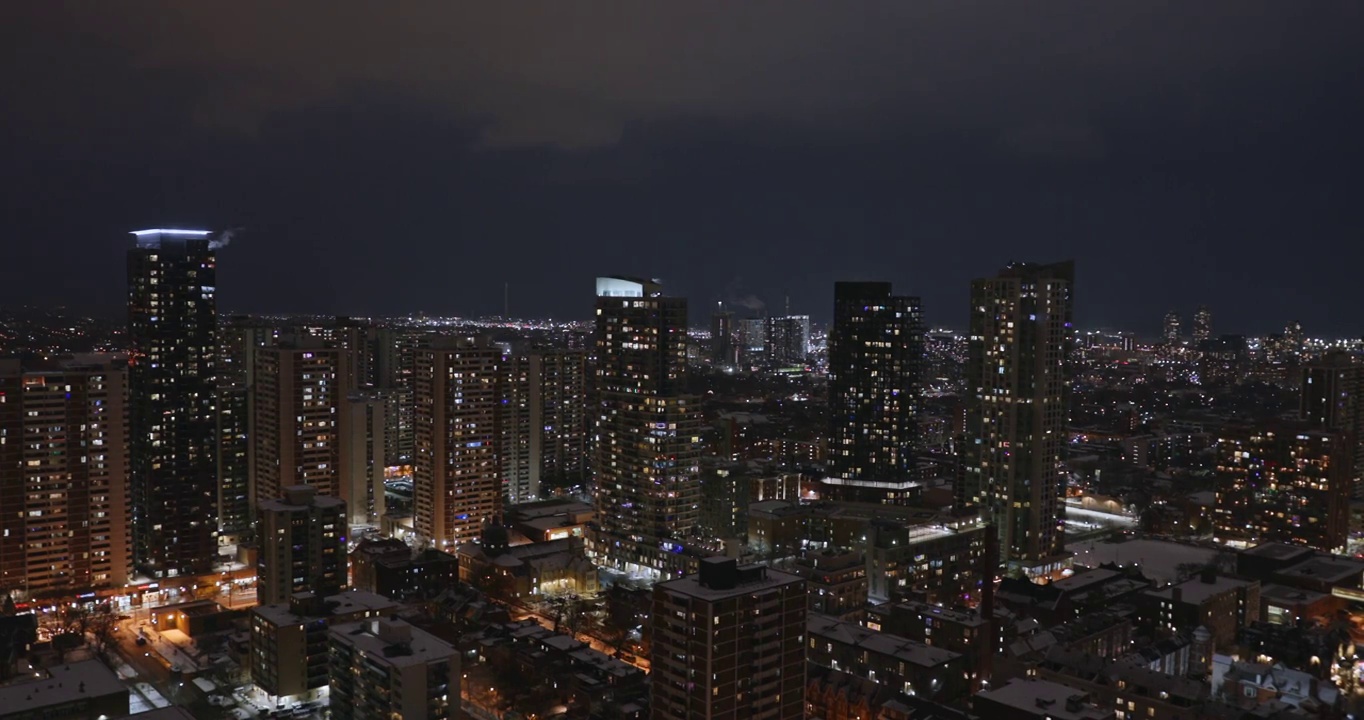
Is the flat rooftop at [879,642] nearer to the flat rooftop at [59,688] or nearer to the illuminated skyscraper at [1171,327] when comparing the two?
the flat rooftop at [59,688]

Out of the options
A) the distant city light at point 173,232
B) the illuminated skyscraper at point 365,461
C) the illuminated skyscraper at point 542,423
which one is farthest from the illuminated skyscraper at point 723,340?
Result: the distant city light at point 173,232

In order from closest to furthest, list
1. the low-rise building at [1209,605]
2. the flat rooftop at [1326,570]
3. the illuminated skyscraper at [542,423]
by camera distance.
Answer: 1. the low-rise building at [1209,605]
2. the flat rooftop at [1326,570]
3. the illuminated skyscraper at [542,423]

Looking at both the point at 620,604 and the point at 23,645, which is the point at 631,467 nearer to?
the point at 620,604

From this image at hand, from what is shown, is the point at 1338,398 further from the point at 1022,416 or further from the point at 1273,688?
the point at 1273,688

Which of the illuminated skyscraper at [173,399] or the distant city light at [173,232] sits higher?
the distant city light at [173,232]

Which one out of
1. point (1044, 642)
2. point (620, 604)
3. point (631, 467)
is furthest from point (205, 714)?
point (1044, 642)

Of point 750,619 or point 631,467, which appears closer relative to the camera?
point 750,619
